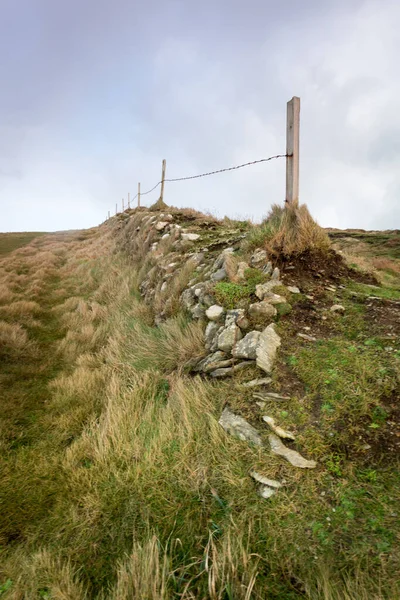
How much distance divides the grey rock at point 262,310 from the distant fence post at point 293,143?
2455 mm

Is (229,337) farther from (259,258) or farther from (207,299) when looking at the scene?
(259,258)

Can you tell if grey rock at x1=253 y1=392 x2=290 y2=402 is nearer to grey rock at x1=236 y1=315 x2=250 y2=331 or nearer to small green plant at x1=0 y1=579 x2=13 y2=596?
grey rock at x1=236 y1=315 x2=250 y2=331

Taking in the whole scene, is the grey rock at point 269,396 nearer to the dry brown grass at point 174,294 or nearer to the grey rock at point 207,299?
the grey rock at point 207,299

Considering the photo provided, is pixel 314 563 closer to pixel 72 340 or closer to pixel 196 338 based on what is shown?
pixel 196 338

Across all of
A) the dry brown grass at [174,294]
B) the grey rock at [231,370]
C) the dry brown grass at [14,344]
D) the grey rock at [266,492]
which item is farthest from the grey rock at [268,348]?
the dry brown grass at [14,344]

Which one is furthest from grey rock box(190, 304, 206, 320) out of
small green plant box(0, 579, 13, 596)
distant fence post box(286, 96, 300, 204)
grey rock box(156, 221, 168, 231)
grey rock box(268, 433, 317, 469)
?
grey rock box(156, 221, 168, 231)

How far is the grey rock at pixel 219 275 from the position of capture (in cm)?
471

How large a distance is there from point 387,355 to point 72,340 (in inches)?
216

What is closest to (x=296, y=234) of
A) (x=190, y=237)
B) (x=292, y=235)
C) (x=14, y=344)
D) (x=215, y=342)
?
(x=292, y=235)

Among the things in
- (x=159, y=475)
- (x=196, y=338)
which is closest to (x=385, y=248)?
(x=196, y=338)

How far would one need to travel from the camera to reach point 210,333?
12.5ft

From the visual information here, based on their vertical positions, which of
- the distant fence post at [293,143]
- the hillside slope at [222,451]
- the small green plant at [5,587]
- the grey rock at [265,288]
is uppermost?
the distant fence post at [293,143]

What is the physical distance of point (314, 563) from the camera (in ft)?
5.36

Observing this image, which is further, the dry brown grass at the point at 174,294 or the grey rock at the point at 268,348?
the dry brown grass at the point at 174,294
